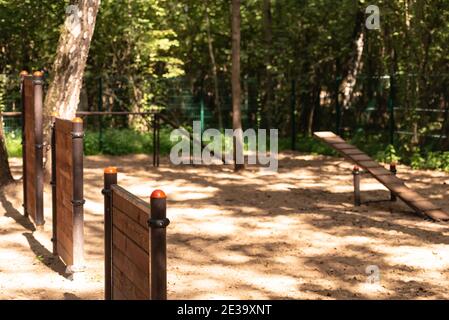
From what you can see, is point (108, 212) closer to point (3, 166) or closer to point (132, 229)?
point (132, 229)

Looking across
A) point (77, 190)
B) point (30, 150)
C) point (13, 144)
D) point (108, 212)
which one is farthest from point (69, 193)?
point (13, 144)

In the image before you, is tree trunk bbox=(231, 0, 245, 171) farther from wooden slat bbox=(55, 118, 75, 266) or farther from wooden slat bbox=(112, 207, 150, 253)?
wooden slat bbox=(112, 207, 150, 253)

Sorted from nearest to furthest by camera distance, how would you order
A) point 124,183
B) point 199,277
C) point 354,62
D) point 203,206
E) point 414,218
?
point 199,277 < point 414,218 < point 203,206 < point 124,183 < point 354,62

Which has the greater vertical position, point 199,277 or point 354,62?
point 354,62

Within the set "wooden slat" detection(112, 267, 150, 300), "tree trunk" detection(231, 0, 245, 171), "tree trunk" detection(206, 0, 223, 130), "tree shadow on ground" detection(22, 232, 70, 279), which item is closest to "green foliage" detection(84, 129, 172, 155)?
"tree trunk" detection(206, 0, 223, 130)

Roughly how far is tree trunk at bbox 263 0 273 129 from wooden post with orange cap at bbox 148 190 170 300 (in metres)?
15.9

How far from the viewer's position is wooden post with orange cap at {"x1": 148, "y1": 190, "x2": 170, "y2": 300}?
173 inches

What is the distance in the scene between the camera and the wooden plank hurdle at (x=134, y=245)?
14.6ft

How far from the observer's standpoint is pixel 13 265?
27.2 ft

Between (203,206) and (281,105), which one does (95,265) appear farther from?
(281,105)

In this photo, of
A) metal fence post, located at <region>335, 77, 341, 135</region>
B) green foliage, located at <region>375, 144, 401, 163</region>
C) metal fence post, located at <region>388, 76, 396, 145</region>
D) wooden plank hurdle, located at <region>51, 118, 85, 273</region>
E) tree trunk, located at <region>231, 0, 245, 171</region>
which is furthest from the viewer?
metal fence post, located at <region>335, 77, 341, 135</region>
